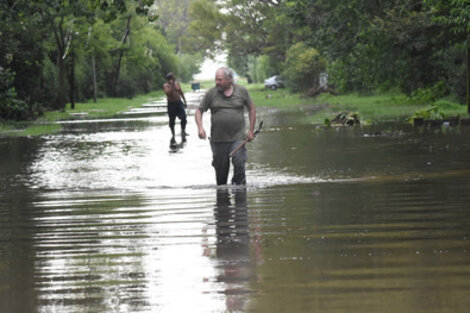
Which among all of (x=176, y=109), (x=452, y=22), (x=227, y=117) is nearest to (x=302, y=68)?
(x=176, y=109)

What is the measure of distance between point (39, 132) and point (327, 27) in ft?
35.2

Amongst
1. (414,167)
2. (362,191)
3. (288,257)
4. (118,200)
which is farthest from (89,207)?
(414,167)

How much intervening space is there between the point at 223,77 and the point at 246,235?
Answer: 158 inches

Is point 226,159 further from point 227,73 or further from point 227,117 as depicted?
point 227,73

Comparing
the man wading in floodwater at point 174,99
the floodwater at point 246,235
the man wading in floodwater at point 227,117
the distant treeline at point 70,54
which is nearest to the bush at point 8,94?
the distant treeline at point 70,54

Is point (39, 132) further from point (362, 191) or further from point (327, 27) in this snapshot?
point (362, 191)

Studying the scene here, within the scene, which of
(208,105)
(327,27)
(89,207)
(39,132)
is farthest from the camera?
(327,27)

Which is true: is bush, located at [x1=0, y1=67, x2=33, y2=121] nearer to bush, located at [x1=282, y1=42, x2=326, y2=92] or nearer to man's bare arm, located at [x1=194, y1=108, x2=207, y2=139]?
man's bare arm, located at [x1=194, y1=108, x2=207, y2=139]

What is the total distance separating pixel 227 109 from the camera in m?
13.1

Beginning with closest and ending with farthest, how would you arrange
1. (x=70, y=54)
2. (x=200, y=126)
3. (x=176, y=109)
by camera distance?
(x=200, y=126) → (x=176, y=109) → (x=70, y=54)

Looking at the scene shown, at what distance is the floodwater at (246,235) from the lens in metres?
6.52

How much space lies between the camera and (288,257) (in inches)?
311

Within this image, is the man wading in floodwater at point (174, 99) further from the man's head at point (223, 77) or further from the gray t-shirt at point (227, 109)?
the man's head at point (223, 77)

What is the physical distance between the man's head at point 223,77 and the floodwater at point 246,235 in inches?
57.3
